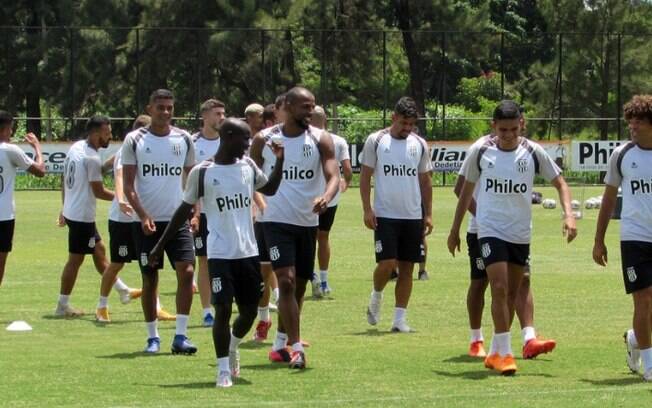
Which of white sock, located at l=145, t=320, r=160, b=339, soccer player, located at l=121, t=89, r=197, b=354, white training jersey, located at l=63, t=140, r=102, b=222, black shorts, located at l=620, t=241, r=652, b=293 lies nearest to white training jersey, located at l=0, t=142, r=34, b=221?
white training jersey, located at l=63, t=140, r=102, b=222

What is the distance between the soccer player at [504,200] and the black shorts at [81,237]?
5.67 meters

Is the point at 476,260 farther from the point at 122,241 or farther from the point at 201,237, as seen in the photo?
the point at 122,241

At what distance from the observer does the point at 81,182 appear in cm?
1580

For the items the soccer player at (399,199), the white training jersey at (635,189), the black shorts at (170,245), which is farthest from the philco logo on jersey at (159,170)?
the white training jersey at (635,189)

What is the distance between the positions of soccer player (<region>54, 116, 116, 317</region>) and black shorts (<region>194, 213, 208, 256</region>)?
1.13m

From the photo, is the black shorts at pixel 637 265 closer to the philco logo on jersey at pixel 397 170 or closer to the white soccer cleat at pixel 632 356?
the white soccer cleat at pixel 632 356

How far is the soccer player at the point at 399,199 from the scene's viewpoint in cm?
1412

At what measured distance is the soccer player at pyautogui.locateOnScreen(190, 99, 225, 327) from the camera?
14742 mm

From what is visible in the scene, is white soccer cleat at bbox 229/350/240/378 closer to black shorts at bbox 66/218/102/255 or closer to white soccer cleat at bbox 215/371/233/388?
white soccer cleat at bbox 215/371/233/388

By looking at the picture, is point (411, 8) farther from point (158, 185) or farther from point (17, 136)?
point (158, 185)

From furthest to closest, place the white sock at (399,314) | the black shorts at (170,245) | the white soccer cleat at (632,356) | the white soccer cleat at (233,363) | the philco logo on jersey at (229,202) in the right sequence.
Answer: the white sock at (399,314)
the black shorts at (170,245)
the white soccer cleat at (632,356)
the white soccer cleat at (233,363)
the philco logo on jersey at (229,202)

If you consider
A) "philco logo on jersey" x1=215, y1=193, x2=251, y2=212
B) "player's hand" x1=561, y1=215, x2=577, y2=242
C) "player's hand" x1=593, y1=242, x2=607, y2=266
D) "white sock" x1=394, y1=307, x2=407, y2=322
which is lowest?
"white sock" x1=394, y1=307, x2=407, y2=322

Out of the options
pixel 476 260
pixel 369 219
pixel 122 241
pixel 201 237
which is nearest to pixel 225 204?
pixel 476 260

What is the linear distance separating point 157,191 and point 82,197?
3191mm
